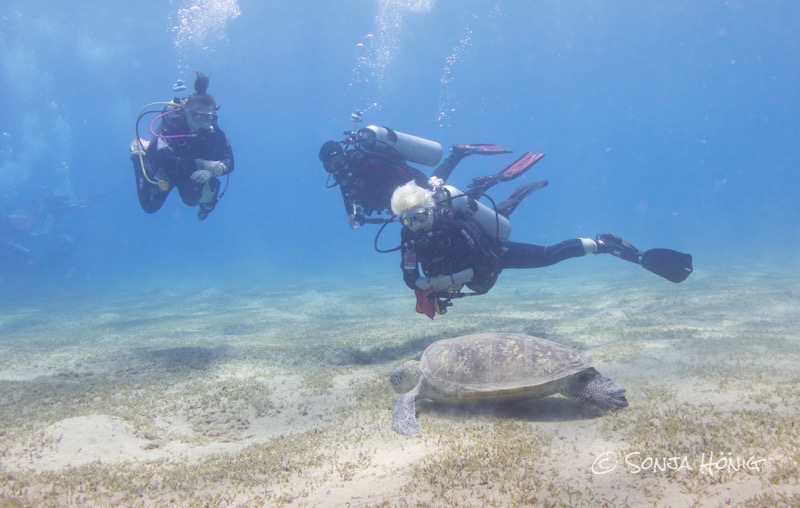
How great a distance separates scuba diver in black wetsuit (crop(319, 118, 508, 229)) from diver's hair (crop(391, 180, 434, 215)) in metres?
2.42

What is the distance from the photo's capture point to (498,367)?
4.18 metres

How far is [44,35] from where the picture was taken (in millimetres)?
43688

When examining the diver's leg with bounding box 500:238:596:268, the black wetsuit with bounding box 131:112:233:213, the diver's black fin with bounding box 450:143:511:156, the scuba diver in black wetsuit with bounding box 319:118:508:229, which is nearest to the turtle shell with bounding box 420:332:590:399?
the diver's leg with bounding box 500:238:596:268

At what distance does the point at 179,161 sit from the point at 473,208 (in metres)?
6.18

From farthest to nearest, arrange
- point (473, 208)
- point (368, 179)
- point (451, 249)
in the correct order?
point (368, 179) < point (473, 208) < point (451, 249)

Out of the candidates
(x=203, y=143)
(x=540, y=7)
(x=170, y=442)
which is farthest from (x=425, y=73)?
(x=170, y=442)

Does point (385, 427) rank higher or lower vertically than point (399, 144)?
lower

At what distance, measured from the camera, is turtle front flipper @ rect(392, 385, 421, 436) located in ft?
12.6

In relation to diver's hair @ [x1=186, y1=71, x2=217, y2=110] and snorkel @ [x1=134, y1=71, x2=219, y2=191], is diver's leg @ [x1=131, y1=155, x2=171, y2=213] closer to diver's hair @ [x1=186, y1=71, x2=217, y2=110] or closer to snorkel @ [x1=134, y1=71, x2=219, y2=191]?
snorkel @ [x1=134, y1=71, x2=219, y2=191]

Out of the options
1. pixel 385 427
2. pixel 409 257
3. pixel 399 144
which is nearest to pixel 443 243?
pixel 409 257

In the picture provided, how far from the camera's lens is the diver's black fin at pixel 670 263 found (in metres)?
8.19

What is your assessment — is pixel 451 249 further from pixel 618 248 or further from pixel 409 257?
pixel 618 248

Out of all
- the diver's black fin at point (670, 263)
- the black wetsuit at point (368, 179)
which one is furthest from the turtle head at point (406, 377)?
the diver's black fin at point (670, 263)

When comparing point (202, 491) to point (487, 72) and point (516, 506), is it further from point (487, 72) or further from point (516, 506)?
point (487, 72)
